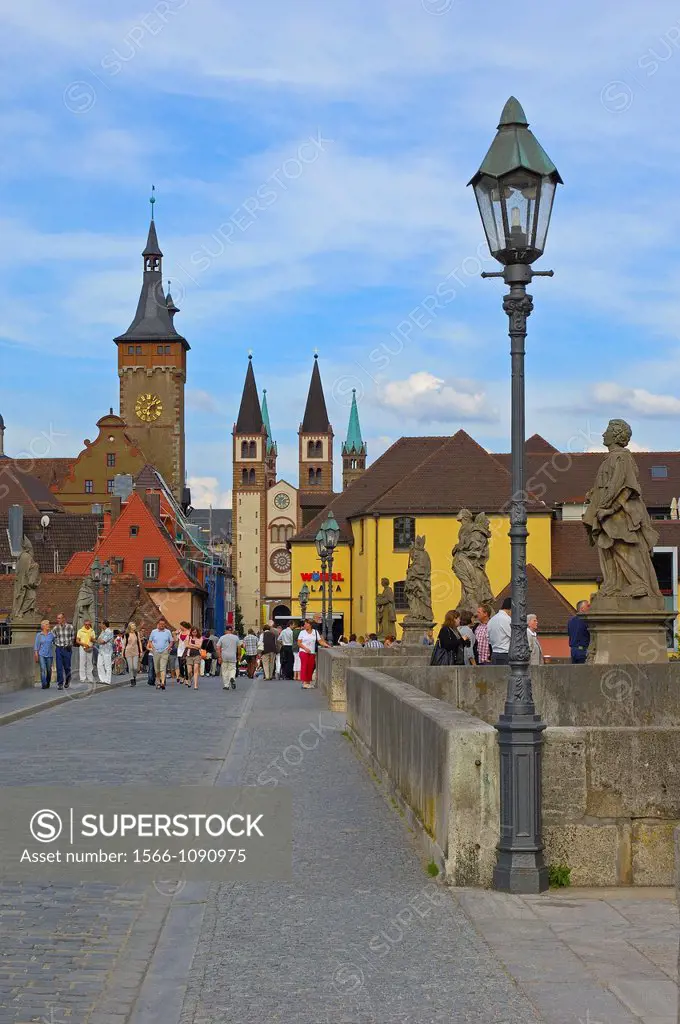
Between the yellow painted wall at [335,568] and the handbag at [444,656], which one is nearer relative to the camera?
the handbag at [444,656]

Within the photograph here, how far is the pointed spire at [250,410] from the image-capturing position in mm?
171625

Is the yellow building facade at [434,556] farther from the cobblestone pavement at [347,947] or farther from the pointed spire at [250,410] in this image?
the pointed spire at [250,410]

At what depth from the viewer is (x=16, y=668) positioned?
3053cm

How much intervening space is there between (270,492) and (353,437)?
24.9 meters

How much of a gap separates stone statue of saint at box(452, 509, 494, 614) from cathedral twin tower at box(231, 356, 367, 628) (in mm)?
113768

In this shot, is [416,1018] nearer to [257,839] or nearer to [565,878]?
[565,878]

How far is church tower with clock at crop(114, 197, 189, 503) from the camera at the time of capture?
137 meters

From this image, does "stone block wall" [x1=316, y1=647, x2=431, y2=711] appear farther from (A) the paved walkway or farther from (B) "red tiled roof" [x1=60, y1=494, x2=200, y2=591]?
(B) "red tiled roof" [x1=60, y1=494, x2=200, y2=591]

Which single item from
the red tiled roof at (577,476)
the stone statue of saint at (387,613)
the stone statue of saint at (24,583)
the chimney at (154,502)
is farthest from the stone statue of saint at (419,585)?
the chimney at (154,502)

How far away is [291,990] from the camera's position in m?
5.90

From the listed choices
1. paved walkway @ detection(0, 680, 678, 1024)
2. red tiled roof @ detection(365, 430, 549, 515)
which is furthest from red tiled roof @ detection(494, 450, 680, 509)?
paved walkway @ detection(0, 680, 678, 1024)

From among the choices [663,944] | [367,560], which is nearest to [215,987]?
[663,944]

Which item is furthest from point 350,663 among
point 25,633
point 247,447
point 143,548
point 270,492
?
point 247,447

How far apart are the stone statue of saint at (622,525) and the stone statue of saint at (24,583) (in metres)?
18.8
